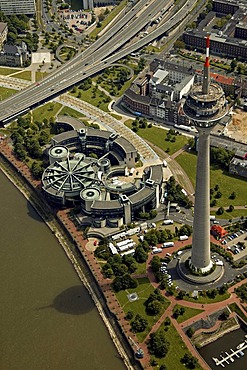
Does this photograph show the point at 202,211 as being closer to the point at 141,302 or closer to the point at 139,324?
the point at 141,302

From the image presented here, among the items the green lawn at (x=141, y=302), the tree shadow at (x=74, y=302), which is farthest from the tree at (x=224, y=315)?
the tree shadow at (x=74, y=302)

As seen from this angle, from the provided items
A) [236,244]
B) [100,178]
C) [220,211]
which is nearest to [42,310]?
[100,178]

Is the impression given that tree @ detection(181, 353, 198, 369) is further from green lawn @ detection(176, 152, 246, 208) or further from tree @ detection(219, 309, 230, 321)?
green lawn @ detection(176, 152, 246, 208)

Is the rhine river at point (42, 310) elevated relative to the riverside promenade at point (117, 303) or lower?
lower

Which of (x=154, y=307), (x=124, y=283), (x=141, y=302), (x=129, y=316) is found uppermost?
(x=154, y=307)

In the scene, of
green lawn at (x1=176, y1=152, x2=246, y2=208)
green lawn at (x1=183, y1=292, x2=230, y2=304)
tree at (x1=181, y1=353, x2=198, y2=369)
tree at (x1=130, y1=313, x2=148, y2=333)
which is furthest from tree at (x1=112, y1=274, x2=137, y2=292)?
green lawn at (x1=176, y1=152, x2=246, y2=208)

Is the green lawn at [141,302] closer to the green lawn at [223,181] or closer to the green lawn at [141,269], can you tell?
the green lawn at [141,269]

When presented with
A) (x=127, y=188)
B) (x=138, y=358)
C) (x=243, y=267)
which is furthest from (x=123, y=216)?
(x=138, y=358)
